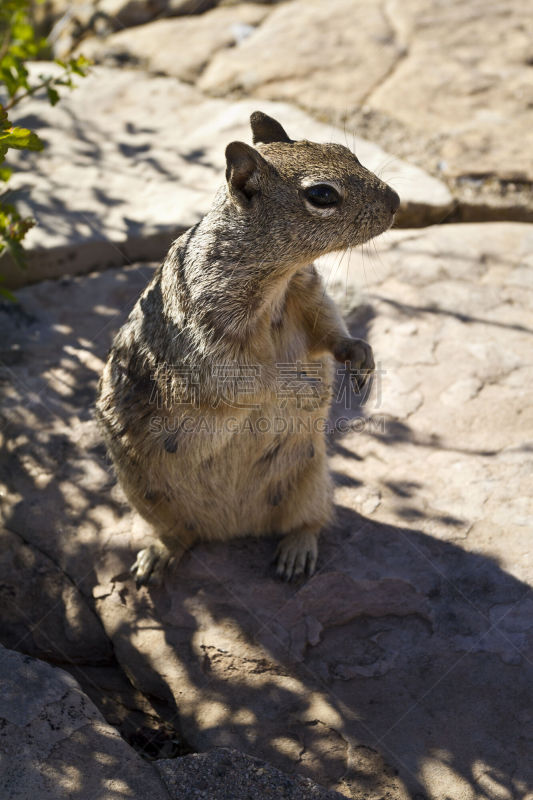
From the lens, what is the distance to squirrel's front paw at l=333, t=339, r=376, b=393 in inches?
167

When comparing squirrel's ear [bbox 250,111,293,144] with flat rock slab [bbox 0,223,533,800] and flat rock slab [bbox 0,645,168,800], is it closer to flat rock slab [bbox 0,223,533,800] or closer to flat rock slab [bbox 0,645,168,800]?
flat rock slab [bbox 0,223,533,800]

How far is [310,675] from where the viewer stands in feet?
12.6

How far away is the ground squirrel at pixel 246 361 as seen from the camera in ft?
12.3

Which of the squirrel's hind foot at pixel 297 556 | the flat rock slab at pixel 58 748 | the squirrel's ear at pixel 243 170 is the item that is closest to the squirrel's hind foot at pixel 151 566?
the squirrel's hind foot at pixel 297 556

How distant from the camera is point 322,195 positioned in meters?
3.73

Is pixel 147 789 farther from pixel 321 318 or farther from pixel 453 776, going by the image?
pixel 321 318

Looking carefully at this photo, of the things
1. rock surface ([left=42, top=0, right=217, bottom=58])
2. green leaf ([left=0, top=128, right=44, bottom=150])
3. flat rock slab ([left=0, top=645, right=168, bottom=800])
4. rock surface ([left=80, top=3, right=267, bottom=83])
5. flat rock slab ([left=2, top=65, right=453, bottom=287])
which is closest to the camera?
flat rock slab ([left=0, top=645, right=168, bottom=800])

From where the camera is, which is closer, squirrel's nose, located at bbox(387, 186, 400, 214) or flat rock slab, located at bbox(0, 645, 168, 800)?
flat rock slab, located at bbox(0, 645, 168, 800)

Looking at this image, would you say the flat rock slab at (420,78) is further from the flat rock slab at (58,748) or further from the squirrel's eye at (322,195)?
the flat rock slab at (58,748)

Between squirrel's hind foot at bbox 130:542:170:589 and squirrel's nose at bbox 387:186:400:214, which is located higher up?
squirrel's nose at bbox 387:186:400:214

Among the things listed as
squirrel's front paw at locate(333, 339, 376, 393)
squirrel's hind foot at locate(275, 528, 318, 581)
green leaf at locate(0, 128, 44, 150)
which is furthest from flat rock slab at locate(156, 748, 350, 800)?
green leaf at locate(0, 128, 44, 150)

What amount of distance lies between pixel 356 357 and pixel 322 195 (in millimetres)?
919

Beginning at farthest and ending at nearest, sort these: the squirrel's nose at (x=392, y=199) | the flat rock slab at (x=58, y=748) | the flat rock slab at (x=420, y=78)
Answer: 1. the flat rock slab at (x=420, y=78)
2. the squirrel's nose at (x=392, y=199)
3. the flat rock slab at (x=58, y=748)

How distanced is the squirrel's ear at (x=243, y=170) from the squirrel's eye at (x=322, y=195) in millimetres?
246
